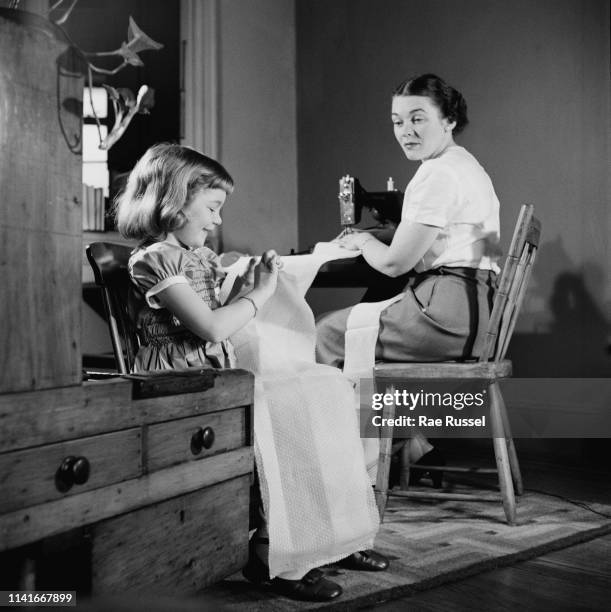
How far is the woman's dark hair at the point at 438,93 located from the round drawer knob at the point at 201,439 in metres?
1.47

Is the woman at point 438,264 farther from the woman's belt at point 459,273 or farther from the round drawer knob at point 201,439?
the round drawer knob at point 201,439

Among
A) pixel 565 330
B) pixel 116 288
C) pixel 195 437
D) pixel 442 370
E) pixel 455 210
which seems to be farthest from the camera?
pixel 565 330

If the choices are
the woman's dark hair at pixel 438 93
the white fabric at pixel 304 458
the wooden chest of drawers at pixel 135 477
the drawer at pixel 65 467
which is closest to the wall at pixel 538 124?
the woman's dark hair at pixel 438 93

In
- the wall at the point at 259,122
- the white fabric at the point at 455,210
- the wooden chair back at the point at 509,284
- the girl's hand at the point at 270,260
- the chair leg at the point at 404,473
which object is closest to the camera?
the girl's hand at the point at 270,260

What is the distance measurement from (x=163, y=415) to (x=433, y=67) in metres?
2.79

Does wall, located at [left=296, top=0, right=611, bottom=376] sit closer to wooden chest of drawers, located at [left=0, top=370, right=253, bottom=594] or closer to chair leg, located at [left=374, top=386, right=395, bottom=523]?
chair leg, located at [left=374, top=386, right=395, bottom=523]

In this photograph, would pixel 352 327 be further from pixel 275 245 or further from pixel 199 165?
pixel 275 245

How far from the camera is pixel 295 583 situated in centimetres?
150

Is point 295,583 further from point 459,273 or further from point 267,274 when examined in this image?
point 459,273

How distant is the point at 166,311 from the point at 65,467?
65 centimetres

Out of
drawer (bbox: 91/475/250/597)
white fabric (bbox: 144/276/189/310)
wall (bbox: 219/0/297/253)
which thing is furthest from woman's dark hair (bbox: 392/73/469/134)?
wall (bbox: 219/0/297/253)

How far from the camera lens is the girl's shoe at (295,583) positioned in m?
1.49

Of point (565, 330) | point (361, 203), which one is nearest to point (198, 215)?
point (361, 203)

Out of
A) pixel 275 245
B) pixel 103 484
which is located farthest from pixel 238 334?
pixel 275 245
